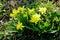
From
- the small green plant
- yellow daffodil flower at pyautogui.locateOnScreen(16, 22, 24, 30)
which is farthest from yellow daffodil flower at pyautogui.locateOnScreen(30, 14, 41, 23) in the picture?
yellow daffodil flower at pyautogui.locateOnScreen(16, 22, 24, 30)

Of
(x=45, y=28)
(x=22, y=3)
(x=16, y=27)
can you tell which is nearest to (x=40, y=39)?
(x=45, y=28)

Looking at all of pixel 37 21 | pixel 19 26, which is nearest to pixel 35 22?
pixel 37 21

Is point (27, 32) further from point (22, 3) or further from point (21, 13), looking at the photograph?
point (22, 3)

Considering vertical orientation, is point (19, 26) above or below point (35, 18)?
below

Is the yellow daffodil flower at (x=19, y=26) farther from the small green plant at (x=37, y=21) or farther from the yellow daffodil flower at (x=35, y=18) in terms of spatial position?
the yellow daffodil flower at (x=35, y=18)

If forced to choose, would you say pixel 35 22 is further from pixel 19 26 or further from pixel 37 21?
pixel 19 26

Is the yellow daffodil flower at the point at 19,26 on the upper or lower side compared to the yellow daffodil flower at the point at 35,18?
lower

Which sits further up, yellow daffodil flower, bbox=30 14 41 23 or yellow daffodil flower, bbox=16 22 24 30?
yellow daffodil flower, bbox=30 14 41 23

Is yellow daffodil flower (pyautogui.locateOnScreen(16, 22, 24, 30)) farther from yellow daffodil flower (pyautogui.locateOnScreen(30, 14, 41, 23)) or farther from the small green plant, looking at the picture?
yellow daffodil flower (pyautogui.locateOnScreen(30, 14, 41, 23))

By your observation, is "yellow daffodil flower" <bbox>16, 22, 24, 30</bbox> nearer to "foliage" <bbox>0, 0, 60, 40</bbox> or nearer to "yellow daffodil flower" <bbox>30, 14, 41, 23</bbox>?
"foliage" <bbox>0, 0, 60, 40</bbox>

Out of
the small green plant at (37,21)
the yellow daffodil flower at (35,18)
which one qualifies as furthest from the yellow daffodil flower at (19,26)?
the yellow daffodil flower at (35,18)

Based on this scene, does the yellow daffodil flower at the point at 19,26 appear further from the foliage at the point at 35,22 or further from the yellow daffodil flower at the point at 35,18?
the yellow daffodil flower at the point at 35,18
